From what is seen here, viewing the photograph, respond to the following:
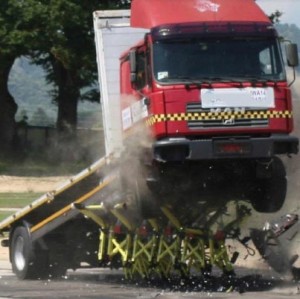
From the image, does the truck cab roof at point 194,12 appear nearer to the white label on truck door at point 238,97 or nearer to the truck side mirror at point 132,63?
the truck side mirror at point 132,63

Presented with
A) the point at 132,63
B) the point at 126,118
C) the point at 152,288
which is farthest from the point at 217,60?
the point at 152,288

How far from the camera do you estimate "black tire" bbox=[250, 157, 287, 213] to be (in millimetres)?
16094

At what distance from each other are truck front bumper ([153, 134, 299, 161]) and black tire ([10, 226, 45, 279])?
3.50 metres

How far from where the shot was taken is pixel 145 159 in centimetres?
1586

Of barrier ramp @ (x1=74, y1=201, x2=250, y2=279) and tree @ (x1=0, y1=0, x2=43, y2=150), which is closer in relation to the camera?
barrier ramp @ (x1=74, y1=201, x2=250, y2=279)

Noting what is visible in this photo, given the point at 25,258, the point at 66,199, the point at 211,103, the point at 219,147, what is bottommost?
the point at 25,258

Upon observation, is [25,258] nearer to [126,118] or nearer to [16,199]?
[126,118]

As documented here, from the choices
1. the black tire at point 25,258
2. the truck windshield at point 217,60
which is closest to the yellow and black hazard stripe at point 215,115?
the truck windshield at point 217,60

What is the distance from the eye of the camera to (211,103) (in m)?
15.3

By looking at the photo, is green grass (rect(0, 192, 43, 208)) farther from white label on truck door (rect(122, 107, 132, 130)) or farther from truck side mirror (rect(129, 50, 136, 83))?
truck side mirror (rect(129, 50, 136, 83))

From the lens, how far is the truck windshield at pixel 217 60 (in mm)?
15609

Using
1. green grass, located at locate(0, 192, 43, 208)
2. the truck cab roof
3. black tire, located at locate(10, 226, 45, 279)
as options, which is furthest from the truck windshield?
green grass, located at locate(0, 192, 43, 208)

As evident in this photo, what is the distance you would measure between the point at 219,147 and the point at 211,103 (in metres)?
0.62

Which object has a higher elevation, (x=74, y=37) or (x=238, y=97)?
(x=74, y=37)
